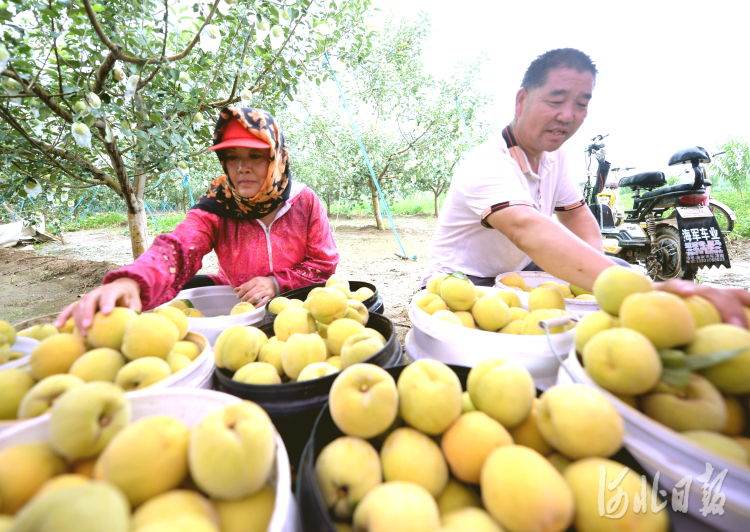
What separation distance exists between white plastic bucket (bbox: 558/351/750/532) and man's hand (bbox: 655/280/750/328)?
389mm

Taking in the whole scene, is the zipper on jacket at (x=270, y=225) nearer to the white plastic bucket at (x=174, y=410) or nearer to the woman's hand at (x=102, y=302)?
the woman's hand at (x=102, y=302)

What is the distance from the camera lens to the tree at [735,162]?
13.1 metres

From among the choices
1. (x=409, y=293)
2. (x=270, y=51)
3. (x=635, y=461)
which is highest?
(x=270, y=51)

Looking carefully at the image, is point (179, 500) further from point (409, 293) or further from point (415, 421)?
point (409, 293)

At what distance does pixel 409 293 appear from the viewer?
524 centimetres

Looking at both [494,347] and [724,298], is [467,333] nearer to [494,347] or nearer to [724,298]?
[494,347]

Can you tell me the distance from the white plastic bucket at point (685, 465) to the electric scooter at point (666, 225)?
14.7ft

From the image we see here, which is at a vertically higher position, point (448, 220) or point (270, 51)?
point (270, 51)

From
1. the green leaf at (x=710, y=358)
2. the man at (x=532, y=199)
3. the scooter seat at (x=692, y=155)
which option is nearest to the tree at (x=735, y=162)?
the scooter seat at (x=692, y=155)

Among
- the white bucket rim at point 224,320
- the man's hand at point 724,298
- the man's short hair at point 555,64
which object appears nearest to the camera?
the man's hand at point 724,298

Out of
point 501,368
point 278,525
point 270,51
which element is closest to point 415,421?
point 501,368

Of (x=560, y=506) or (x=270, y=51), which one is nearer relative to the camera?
(x=560, y=506)

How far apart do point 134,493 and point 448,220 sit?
226cm

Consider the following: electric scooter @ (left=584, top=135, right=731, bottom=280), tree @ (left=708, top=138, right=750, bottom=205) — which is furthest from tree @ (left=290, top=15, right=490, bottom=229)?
tree @ (left=708, top=138, right=750, bottom=205)
